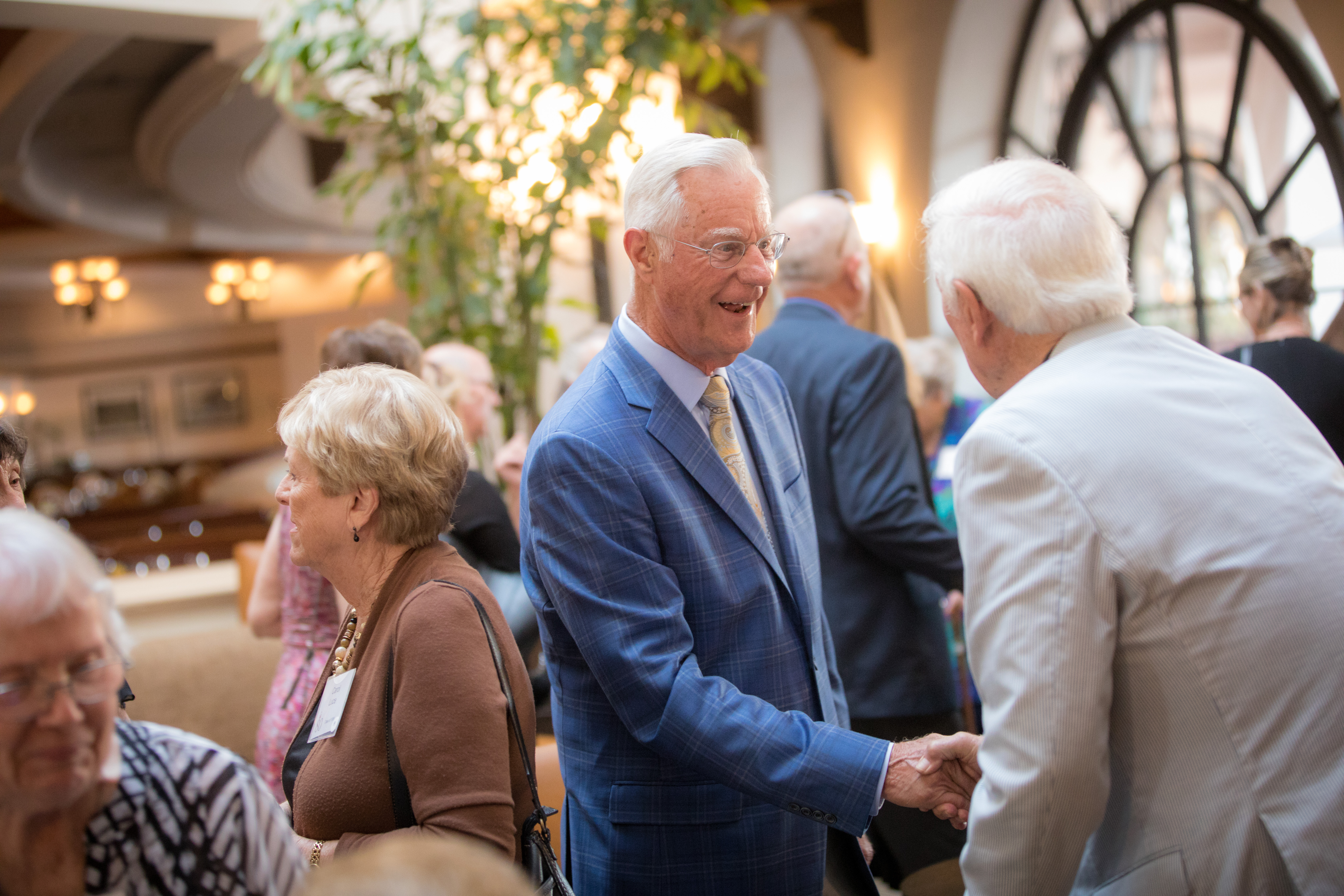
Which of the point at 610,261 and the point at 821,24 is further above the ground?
the point at 821,24

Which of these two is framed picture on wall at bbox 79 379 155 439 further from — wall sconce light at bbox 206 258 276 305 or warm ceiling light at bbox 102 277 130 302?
warm ceiling light at bbox 102 277 130 302

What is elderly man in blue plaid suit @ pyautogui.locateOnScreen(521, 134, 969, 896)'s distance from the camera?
4.45 ft

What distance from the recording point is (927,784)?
1.35 meters

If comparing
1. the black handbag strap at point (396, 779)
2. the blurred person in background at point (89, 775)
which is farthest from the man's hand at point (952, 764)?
the blurred person in background at point (89, 775)

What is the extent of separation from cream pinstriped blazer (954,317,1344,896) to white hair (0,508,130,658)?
912 mm

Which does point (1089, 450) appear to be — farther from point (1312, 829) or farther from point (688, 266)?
point (688, 266)

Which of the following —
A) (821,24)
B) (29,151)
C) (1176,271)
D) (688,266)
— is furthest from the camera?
(29,151)

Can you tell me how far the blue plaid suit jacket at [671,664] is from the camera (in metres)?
1.35

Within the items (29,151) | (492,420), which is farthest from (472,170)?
(29,151)

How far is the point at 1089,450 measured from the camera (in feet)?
3.74

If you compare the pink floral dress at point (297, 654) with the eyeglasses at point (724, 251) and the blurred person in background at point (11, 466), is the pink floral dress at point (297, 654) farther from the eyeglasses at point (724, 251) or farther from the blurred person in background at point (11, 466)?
the eyeglasses at point (724, 251)

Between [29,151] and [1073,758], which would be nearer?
[1073,758]

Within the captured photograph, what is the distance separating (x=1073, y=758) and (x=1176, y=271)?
4845mm

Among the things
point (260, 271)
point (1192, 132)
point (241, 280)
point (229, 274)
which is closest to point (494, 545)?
point (1192, 132)
